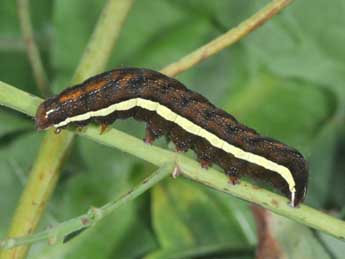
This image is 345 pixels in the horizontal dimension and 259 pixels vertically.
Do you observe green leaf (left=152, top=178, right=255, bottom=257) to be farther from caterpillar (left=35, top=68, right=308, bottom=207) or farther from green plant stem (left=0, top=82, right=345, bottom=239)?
green plant stem (left=0, top=82, right=345, bottom=239)

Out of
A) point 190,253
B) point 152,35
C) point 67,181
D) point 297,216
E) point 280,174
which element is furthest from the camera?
point 152,35

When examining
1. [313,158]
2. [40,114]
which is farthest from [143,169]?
[40,114]

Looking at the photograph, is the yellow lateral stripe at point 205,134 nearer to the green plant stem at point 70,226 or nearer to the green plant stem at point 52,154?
the green plant stem at point 52,154

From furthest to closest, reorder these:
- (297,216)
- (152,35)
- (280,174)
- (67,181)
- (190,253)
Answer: (152,35), (67,181), (190,253), (280,174), (297,216)

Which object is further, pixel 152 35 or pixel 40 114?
pixel 152 35

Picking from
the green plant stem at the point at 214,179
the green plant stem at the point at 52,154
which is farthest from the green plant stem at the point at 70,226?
the green plant stem at the point at 52,154

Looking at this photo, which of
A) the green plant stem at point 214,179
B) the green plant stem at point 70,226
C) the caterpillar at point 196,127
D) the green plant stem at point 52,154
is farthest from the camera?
the caterpillar at point 196,127

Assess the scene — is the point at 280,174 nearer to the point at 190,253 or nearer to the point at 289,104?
the point at 190,253
